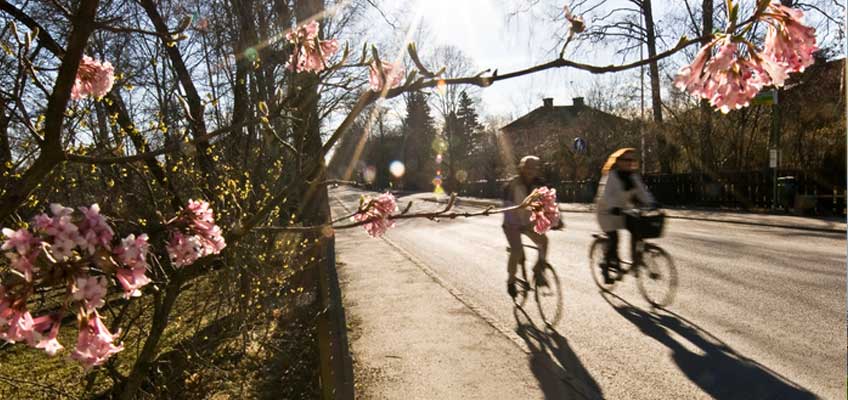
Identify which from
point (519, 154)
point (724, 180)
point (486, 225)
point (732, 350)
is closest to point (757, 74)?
point (732, 350)

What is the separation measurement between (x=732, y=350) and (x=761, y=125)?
64.3ft

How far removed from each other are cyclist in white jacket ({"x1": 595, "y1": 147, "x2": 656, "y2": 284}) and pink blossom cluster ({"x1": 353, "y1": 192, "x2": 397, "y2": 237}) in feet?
17.0

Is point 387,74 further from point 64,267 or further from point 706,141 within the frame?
point 706,141

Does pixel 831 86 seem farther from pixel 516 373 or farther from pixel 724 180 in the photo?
pixel 516 373

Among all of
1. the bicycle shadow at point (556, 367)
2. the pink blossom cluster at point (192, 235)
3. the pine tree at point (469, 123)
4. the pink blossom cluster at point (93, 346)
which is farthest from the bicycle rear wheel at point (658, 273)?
the pine tree at point (469, 123)

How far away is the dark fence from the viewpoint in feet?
49.2

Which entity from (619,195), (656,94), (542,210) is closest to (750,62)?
(542,210)

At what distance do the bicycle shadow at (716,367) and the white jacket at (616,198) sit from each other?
56.6 inches

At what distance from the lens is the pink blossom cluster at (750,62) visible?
1.37 metres

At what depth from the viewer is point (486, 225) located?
18.5m

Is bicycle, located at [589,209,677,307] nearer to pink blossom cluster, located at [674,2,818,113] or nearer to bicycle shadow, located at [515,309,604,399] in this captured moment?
bicycle shadow, located at [515,309,604,399]

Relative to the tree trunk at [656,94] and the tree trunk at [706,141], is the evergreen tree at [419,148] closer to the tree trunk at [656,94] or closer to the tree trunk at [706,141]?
→ the tree trunk at [656,94]

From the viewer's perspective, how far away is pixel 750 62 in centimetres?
143

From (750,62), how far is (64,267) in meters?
1.73
